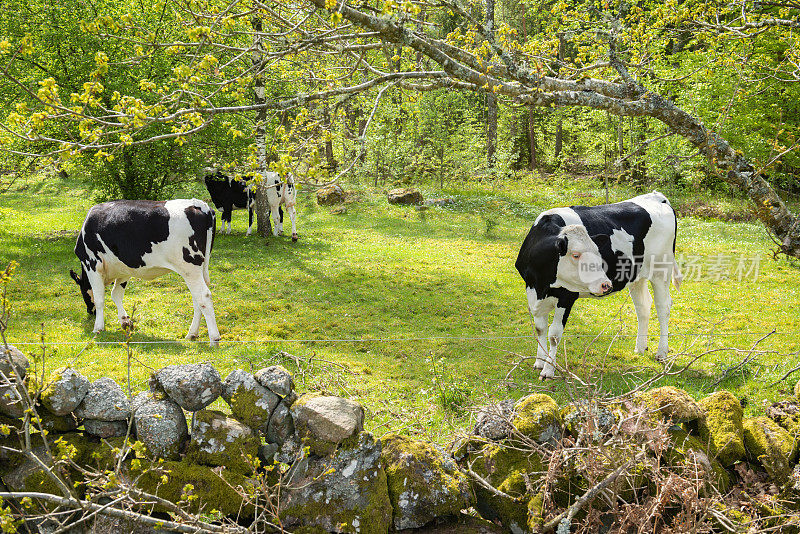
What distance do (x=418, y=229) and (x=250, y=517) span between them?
16297 mm

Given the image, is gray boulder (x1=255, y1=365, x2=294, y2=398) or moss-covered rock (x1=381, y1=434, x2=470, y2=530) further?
gray boulder (x1=255, y1=365, x2=294, y2=398)

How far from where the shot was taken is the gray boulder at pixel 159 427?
4.88 m

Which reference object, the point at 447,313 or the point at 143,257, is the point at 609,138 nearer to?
the point at 447,313

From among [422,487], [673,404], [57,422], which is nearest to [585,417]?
[673,404]

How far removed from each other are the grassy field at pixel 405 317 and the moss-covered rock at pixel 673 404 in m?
0.35

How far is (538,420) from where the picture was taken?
5277 millimetres

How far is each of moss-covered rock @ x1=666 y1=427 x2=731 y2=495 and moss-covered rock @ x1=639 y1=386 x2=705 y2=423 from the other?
0.13m

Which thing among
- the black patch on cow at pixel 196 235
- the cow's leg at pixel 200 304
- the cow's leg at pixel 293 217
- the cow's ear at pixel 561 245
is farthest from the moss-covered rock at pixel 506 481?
the cow's leg at pixel 293 217

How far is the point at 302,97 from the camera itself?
6.38m

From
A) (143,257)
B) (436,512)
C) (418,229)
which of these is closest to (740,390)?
(436,512)

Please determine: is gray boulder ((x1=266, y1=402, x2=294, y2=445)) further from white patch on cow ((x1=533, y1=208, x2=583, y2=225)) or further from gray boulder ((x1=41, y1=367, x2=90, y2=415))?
white patch on cow ((x1=533, y1=208, x2=583, y2=225))

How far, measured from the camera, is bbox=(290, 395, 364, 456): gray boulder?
16.4ft

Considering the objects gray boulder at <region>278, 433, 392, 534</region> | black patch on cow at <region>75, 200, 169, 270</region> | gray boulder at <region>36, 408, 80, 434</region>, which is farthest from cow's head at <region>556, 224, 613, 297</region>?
black patch on cow at <region>75, 200, 169, 270</region>

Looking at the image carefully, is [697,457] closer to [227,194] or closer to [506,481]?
[506,481]
